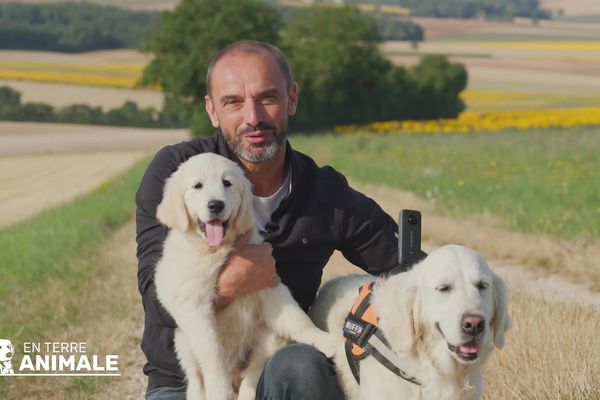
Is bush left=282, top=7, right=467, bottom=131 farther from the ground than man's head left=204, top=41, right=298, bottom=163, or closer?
closer

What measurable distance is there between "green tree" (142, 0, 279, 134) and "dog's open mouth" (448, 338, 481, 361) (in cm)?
5702

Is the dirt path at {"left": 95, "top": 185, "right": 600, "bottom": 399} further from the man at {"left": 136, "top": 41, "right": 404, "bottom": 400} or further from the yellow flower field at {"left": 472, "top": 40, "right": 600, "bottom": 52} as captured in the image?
the yellow flower field at {"left": 472, "top": 40, "right": 600, "bottom": 52}

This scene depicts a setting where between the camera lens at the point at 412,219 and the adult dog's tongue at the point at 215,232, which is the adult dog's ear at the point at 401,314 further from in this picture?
the adult dog's tongue at the point at 215,232

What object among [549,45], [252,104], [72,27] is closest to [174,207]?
[252,104]

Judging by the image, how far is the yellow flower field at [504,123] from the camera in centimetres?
5228

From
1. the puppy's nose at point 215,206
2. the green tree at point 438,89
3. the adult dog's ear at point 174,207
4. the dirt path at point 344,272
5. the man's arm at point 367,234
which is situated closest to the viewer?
the puppy's nose at point 215,206

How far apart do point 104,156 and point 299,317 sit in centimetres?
5003

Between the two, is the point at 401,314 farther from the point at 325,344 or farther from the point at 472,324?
the point at 325,344

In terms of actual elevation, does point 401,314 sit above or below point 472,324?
below

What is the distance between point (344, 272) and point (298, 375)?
192 inches

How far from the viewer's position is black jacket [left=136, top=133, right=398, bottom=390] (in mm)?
4953

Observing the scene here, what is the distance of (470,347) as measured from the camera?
405 centimetres

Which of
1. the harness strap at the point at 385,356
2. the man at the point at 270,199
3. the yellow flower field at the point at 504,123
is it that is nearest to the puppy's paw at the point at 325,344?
the harness strap at the point at 385,356

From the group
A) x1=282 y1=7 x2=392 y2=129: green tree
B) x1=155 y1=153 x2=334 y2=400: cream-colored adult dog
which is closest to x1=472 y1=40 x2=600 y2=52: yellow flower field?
x1=282 y1=7 x2=392 y2=129: green tree
